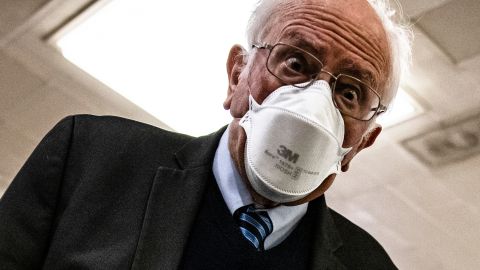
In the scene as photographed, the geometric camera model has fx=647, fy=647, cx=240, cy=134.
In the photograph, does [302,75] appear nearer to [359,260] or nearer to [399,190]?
[359,260]

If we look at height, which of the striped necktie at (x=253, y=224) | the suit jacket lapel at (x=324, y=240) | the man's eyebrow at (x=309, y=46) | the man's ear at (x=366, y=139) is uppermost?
the man's eyebrow at (x=309, y=46)

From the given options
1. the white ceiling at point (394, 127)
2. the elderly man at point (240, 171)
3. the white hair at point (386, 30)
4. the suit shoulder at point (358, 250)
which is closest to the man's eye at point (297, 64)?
the elderly man at point (240, 171)

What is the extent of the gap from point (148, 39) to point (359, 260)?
1.55 m

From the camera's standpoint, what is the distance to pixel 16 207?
3.47ft

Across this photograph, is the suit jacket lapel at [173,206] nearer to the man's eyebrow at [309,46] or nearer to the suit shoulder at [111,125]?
the suit shoulder at [111,125]

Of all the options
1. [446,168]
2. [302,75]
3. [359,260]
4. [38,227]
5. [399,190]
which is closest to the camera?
[38,227]

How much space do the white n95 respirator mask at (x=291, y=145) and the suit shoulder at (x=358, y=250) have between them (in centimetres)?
27

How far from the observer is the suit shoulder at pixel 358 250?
4.36 ft

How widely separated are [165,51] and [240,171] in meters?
1.61

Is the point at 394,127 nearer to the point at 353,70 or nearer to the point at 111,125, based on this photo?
the point at 353,70

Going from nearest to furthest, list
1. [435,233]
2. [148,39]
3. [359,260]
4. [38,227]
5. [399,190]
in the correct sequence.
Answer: [38,227] → [359,260] → [148,39] → [399,190] → [435,233]

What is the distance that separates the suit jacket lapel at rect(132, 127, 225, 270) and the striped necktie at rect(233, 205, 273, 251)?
0.09 metres

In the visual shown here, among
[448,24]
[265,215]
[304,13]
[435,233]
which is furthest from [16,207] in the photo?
[435,233]

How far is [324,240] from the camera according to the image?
127 cm
